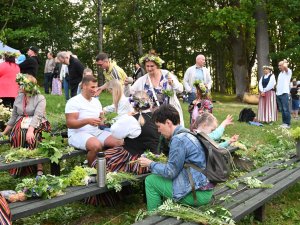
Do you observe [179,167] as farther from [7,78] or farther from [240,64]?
[240,64]

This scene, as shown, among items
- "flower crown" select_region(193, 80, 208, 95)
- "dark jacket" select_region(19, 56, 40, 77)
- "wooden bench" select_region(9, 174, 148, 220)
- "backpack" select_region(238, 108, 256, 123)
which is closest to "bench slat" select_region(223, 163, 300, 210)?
"wooden bench" select_region(9, 174, 148, 220)

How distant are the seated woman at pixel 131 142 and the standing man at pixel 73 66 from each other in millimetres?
4041

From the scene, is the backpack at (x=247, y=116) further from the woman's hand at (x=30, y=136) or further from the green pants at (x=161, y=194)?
the green pants at (x=161, y=194)

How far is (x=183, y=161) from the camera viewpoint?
3709mm

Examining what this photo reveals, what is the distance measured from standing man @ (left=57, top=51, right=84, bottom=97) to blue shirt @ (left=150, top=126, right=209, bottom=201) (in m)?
5.32

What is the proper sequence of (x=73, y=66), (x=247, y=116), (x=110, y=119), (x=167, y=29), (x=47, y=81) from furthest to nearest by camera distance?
(x=167, y=29) → (x=47, y=81) → (x=247, y=116) → (x=73, y=66) → (x=110, y=119)

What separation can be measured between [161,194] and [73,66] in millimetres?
5354

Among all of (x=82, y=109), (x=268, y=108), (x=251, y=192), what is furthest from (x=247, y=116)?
(x=251, y=192)

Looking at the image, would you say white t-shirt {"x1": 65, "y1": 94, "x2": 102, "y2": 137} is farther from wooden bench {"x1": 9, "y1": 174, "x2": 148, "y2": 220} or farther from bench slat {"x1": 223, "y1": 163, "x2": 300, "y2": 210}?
bench slat {"x1": 223, "y1": 163, "x2": 300, "y2": 210}

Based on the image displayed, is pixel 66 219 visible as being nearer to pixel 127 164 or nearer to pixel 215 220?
pixel 127 164

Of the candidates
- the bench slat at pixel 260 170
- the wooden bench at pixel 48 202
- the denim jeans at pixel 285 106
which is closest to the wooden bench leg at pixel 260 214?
the bench slat at pixel 260 170

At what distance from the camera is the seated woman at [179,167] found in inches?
146

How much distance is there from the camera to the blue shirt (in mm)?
3695

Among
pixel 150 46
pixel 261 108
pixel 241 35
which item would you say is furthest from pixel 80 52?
pixel 261 108
